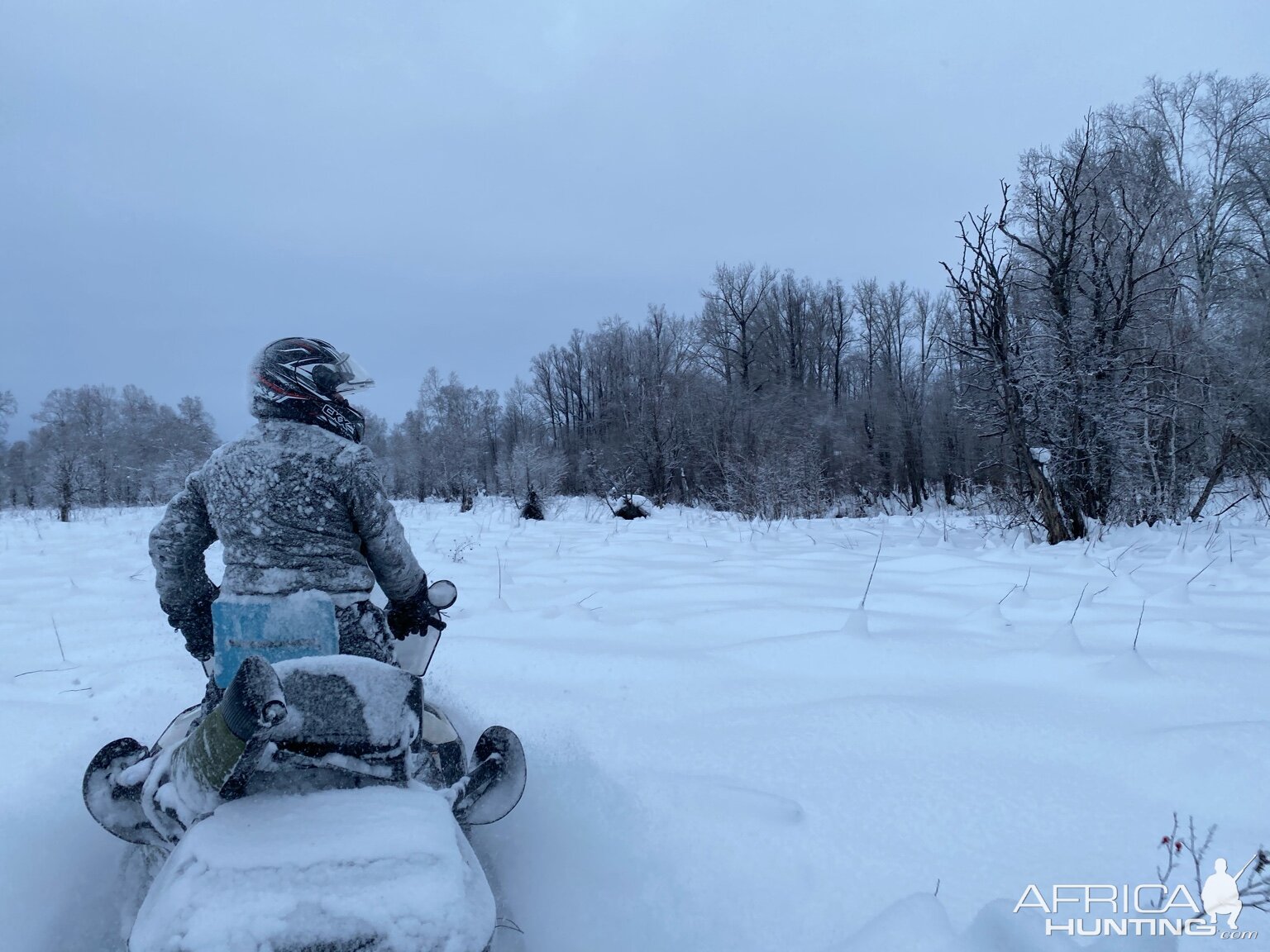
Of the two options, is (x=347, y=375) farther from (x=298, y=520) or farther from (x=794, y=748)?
(x=794, y=748)

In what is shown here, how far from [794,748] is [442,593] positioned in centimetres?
120

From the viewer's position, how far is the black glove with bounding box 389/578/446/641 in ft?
6.49

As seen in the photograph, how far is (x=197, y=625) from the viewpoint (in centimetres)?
201

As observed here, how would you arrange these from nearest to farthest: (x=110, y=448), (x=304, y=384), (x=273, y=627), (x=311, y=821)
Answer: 1. (x=311, y=821)
2. (x=273, y=627)
3. (x=304, y=384)
4. (x=110, y=448)

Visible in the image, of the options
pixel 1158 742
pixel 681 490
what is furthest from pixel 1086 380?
pixel 681 490

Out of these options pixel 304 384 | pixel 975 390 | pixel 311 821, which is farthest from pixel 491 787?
pixel 975 390

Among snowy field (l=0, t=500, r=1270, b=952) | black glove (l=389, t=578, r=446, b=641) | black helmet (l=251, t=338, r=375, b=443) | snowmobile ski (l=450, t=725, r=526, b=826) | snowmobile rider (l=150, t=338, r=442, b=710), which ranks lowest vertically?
snowy field (l=0, t=500, r=1270, b=952)

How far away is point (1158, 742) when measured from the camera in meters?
1.93

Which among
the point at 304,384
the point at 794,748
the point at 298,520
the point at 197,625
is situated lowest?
the point at 794,748

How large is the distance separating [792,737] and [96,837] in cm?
197

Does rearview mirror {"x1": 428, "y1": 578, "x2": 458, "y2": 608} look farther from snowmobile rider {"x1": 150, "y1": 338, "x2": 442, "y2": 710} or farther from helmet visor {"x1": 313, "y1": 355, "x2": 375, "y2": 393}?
helmet visor {"x1": 313, "y1": 355, "x2": 375, "y2": 393}

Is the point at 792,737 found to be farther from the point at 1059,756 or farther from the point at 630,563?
the point at 630,563

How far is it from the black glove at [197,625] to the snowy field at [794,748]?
438 millimetres

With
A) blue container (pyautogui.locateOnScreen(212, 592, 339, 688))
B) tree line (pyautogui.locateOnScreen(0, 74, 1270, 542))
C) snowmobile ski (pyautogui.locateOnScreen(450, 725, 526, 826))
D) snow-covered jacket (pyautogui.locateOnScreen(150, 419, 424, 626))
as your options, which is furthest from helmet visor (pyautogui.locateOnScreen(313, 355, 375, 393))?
tree line (pyautogui.locateOnScreen(0, 74, 1270, 542))
